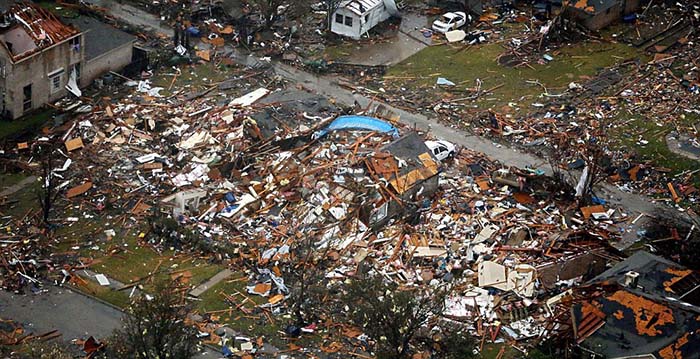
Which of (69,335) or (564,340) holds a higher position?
(564,340)

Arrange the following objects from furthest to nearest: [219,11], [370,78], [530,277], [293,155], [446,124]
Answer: [219,11] → [370,78] → [446,124] → [293,155] → [530,277]

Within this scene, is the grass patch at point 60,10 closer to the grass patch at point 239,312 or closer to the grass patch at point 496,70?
the grass patch at point 496,70

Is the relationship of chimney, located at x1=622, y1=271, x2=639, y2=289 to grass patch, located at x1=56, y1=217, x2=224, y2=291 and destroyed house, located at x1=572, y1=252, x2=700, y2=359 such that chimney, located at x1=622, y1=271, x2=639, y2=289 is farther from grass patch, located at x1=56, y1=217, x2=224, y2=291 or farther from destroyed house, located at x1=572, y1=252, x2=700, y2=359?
grass patch, located at x1=56, y1=217, x2=224, y2=291

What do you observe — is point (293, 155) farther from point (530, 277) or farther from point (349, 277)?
point (530, 277)

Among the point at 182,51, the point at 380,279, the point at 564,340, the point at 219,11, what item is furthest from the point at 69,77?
the point at 564,340

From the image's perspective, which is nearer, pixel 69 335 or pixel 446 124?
pixel 69 335

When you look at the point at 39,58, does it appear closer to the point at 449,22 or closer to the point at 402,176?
the point at 402,176

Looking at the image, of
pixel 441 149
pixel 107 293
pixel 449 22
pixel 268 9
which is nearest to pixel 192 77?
pixel 268 9

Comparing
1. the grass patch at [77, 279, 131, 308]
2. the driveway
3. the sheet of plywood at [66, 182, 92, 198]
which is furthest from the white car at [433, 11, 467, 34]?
the grass patch at [77, 279, 131, 308]
